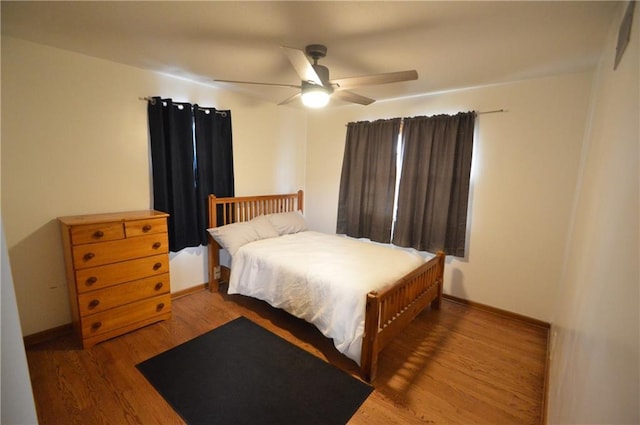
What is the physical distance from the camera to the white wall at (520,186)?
246 cm

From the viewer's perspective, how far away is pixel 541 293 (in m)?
2.67

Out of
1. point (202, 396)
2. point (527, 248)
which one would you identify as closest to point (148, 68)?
point (202, 396)

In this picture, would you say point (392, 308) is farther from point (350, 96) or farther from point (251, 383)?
point (350, 96)

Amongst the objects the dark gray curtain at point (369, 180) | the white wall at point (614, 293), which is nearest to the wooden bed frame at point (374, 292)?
the dark gray curtain at point (369, 180)

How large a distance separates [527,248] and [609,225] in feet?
6.71

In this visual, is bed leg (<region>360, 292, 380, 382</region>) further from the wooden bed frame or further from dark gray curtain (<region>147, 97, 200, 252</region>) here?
dark gray curtain (<region>147, 97, 200, 252</region>)

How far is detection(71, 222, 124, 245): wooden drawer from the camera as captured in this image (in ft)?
6.73

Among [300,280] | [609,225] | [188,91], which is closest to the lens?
[609,225]

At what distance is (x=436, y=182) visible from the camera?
3.05 m

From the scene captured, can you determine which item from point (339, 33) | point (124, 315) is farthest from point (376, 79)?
point (124, 315)

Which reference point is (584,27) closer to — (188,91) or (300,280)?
(300,280)

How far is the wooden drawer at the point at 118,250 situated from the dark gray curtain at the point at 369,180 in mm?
2216

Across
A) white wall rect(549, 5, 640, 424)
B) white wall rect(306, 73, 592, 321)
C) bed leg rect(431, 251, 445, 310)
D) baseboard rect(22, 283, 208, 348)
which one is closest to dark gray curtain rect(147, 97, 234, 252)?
baseboard rect(22, 283, 208, 348)

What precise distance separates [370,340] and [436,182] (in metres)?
1.91
